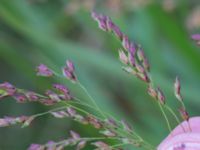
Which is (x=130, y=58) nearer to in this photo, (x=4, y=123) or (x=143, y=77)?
(x=143, y=77)

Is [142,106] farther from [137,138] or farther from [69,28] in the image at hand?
[137,138]

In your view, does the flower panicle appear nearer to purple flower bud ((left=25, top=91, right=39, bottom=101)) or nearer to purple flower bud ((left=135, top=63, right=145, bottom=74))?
purple flower bud ((left=135, top=63, right=145, bottom=74))

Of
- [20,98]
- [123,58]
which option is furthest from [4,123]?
[123,58]

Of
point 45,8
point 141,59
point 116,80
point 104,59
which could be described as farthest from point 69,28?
point 141,59

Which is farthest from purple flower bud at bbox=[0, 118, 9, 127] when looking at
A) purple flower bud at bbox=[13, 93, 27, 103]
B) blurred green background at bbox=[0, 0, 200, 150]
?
blurred green background at bbox=[0, 0, 200, 150]

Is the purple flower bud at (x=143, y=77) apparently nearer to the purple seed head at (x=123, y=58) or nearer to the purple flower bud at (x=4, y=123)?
the purple seed head at (x=123, y=58)

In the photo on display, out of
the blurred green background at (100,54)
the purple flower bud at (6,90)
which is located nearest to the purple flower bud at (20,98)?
the purple flower bud at (6,90)

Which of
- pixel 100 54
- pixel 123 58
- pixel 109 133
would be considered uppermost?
pixel 100 54

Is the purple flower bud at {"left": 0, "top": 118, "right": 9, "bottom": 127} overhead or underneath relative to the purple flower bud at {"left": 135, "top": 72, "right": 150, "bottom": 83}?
underneath
